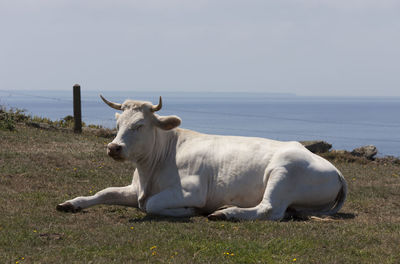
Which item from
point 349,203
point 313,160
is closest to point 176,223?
point 313,160

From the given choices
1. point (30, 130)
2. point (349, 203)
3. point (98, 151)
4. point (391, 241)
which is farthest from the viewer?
point (30, 130)

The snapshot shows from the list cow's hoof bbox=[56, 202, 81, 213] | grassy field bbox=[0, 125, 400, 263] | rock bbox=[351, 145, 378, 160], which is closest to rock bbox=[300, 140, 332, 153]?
rock bbox=[351, 145, 378, 160]

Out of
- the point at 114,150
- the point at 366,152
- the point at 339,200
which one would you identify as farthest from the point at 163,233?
the point at 366,152

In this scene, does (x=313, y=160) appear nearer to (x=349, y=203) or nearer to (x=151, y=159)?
(x=349, y=203)

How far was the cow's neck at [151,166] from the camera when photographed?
29.7 ft

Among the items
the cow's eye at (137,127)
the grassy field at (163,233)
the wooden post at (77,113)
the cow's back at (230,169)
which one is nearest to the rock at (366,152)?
the grassy field at (163,233)

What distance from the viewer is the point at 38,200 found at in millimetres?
9648

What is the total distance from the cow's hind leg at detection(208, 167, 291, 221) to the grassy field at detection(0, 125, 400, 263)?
266 millimetres

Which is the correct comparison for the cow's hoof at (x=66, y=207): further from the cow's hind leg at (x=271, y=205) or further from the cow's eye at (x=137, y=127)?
the cow's hind leg at (x=271, y=205)

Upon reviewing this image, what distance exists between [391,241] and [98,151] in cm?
962

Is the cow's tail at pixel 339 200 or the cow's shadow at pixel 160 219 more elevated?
the cow's tail at pixel 339 200

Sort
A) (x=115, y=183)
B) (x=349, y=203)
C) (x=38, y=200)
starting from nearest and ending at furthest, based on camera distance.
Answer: (x=38, y=200), (x=349, y=203), (x=115, y=183)

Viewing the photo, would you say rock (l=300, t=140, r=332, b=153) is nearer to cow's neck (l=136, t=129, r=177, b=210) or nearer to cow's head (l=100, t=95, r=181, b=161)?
cow's neck (l=136, t=129, r=177, b=210)

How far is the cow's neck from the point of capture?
29.7ft
